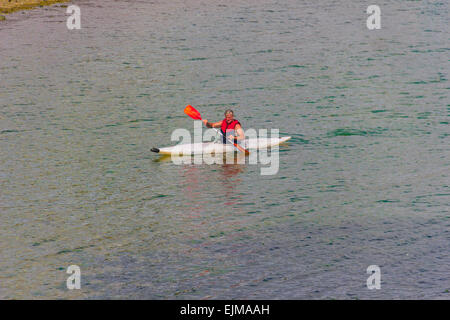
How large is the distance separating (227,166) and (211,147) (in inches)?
44.6

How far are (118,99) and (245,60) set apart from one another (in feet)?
26.2

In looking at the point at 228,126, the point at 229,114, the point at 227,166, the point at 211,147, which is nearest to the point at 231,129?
the point at 228,126

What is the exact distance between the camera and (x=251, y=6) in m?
48.3

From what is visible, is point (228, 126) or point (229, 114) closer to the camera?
point (229, 114)

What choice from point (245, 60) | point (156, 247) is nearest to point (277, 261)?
point (156, 247)

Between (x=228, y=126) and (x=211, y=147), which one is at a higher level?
(x=228, y=126)

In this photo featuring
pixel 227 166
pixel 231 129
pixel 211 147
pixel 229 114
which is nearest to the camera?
pixel 227 166

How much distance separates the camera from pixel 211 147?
868 inches

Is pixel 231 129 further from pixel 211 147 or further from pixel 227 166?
pixel 227 166

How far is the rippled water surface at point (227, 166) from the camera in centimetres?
1438

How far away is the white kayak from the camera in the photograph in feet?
71.8

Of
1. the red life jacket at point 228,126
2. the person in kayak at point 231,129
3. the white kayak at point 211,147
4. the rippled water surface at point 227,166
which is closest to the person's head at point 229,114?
the person in kayak at point 231,129

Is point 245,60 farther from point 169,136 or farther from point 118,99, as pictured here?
point 169,136

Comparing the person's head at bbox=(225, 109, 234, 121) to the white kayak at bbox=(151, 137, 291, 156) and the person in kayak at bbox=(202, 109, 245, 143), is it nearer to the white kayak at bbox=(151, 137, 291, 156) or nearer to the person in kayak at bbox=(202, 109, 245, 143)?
the person in kayak at bbox=(202, 109, 245, 143)
